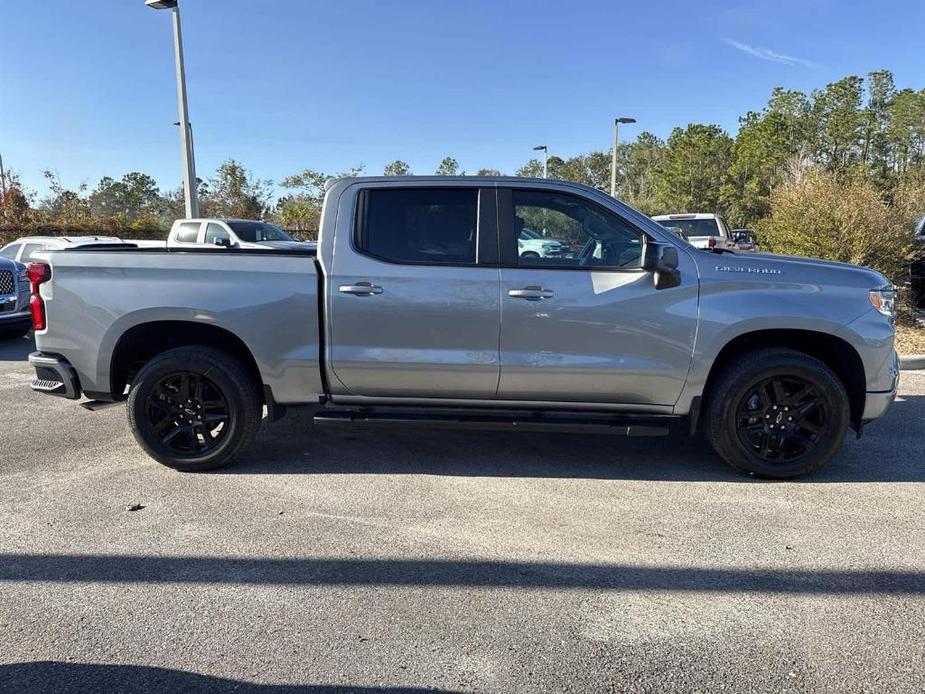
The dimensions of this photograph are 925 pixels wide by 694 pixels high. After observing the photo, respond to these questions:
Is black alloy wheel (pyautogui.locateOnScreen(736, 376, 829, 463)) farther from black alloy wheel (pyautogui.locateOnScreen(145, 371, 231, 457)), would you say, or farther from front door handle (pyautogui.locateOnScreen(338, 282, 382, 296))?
black alloy wheel (pyautogui.locateOnScreen(145, 371, 231, 457))

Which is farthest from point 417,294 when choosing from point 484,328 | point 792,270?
point 792,270

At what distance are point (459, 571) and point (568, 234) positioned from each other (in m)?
2.32

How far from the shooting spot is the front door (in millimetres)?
Answer: 4211

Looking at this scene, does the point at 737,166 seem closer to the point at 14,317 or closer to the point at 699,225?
the point at 699,225

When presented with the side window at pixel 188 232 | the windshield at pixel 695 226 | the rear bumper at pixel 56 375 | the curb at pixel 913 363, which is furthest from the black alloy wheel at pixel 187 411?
the windshield at pixel 695 226

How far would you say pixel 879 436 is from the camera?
5355 mm

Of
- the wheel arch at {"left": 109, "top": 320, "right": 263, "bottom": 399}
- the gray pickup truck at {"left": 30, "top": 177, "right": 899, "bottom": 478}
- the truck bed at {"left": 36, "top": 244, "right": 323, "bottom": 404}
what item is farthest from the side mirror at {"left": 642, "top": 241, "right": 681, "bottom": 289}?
the wheel arch at {"left": 109, "top": 320, "right": 263, "bottom": 399}

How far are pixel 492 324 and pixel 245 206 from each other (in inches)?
1469

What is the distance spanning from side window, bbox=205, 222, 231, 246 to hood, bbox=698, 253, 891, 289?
Answer: 13.4 metres

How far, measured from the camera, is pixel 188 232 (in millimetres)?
16094

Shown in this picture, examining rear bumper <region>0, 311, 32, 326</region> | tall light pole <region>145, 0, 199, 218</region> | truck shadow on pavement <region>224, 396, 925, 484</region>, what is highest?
tall light pole <region>145, 0, 199, 218</region>

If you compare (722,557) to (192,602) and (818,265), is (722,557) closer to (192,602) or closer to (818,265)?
(818,265)

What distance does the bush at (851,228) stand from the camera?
33.9ft

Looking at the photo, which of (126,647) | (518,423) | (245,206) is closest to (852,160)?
(245,206)
